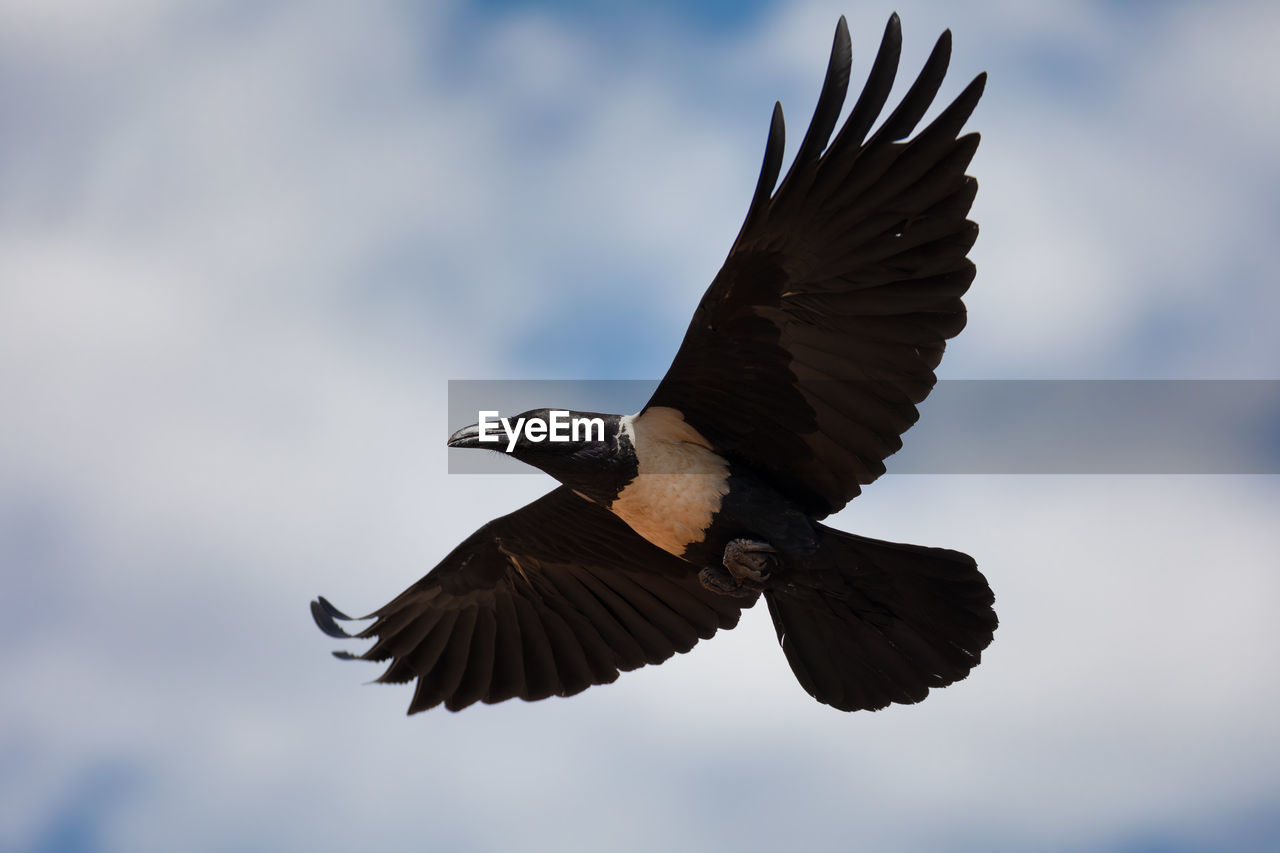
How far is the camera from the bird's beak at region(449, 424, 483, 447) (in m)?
7.17

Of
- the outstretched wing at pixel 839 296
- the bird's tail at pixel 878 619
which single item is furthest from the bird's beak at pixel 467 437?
the bird's tail at pixel 878 619

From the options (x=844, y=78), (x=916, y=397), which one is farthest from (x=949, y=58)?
(x=916, y=397)

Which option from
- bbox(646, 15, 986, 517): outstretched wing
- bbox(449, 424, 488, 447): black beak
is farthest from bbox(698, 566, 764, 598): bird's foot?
bbox(449, 424, 488, 447): black beak

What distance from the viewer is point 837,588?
22.5 feet

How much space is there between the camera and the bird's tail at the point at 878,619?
6637 millimetres

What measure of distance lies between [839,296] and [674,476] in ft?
4.30

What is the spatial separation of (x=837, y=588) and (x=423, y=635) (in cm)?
274

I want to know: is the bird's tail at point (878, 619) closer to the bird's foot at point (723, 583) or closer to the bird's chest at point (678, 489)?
the bird's foot at point (723, 583)

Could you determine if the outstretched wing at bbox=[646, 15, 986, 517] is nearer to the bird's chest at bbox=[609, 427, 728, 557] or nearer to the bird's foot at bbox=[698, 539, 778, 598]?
the bird's chest at bbox=[609, 427, 728, 557]

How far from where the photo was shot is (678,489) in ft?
22.6

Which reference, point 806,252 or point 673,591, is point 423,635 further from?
point 806,252

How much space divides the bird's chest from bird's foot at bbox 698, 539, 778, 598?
8.0 inches

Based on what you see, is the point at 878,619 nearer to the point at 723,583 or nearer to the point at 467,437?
the point at 723,583

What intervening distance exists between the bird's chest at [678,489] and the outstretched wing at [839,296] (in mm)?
161
